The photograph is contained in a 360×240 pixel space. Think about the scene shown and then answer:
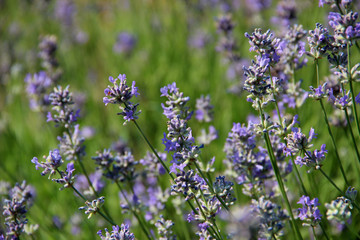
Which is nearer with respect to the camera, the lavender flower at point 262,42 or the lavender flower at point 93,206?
the lavender flower at point 262,42

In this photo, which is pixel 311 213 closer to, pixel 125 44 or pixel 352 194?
pixel 352 194

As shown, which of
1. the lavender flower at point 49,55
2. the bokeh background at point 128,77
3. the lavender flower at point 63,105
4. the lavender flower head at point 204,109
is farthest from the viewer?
the lavender flower at point 49,55

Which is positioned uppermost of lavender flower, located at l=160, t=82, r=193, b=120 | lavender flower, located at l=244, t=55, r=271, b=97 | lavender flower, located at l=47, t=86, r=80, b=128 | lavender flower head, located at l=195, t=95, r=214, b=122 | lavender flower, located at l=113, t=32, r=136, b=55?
lavender flower, located at l=113, t=32, r=136, b=55

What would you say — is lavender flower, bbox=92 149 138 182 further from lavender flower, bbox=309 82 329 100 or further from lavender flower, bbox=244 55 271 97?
lavender flower, bbox=309 82 329 100

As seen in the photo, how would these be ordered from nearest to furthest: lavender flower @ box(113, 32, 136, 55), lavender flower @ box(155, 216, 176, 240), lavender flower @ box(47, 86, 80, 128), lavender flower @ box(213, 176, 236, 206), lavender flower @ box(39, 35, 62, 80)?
lavender flower @ box(213, 176, 236, 206), lavender flower @ box(155, 216, 176, 240), lavender flower @ box(47, 86, 80, 128), lavender flower @ box(39, 35, 62, 80), lavender flower @ box(113, 32, 136, 55)

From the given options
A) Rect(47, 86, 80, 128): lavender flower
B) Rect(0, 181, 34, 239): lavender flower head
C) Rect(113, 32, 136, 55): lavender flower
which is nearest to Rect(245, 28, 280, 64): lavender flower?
Rect(47, 86, 80, 128): lavender flower

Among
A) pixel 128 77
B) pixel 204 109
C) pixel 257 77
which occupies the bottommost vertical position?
pixel 257 77

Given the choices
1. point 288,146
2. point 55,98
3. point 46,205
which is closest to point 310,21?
point 288,146

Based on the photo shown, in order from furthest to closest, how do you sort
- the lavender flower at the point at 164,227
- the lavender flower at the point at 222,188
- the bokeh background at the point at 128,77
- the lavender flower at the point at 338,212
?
the bokeh background at the point at 128,77, the lavender flower at the point at 164,227, the lavender flower at the point at 222,188, the lavender flower at the point at 338,212

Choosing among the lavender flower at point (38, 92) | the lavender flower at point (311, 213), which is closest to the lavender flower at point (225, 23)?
the lavender flower at point (38, 92)

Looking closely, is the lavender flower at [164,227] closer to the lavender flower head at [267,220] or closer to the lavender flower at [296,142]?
the lavender flower head at [267,220]

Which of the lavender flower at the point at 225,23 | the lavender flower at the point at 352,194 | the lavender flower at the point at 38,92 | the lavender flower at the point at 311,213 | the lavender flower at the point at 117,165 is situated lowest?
the lavender flower at the point at 311,213

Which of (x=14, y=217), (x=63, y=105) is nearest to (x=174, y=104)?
(x=63, y=105)

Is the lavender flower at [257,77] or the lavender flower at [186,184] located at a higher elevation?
the lavender flower at [257,77]
